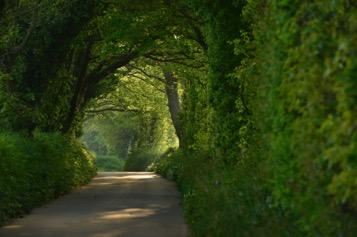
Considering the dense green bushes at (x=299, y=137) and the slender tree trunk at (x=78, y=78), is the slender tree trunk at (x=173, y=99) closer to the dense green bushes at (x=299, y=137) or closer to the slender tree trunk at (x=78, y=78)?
the slender tree trunk at (x=78, y=78)

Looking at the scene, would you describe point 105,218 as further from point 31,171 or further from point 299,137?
point 299,137

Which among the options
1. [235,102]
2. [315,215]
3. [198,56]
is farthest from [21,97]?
[315,215]

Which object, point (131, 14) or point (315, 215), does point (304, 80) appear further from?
point (131, 14)

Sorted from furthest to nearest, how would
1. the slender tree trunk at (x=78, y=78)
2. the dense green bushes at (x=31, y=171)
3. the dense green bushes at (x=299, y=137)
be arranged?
the slender tree trunk at (x=78, y=78)
the dense green bushes at (x=31, y=171)
the dense green bushes at (x=299, y=137)

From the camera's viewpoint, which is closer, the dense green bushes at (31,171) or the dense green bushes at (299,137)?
the dense green bushes at (299,137)

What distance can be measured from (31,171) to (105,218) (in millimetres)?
2871

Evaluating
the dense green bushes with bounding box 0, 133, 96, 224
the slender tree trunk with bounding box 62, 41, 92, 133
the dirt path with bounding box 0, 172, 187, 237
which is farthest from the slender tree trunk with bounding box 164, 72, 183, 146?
the dirt path with bounding box 0, 172, 187, 237

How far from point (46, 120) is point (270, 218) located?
16797 mm

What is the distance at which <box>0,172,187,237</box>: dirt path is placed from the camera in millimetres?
12625

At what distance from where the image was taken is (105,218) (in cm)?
1491

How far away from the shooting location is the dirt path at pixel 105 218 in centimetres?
1262

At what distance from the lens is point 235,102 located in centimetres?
1540

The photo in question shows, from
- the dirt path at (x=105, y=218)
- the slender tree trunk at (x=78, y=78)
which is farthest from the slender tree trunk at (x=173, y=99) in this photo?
the dirt path at (x=105, y=218)

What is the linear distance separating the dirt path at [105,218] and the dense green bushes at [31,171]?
1.15ft
